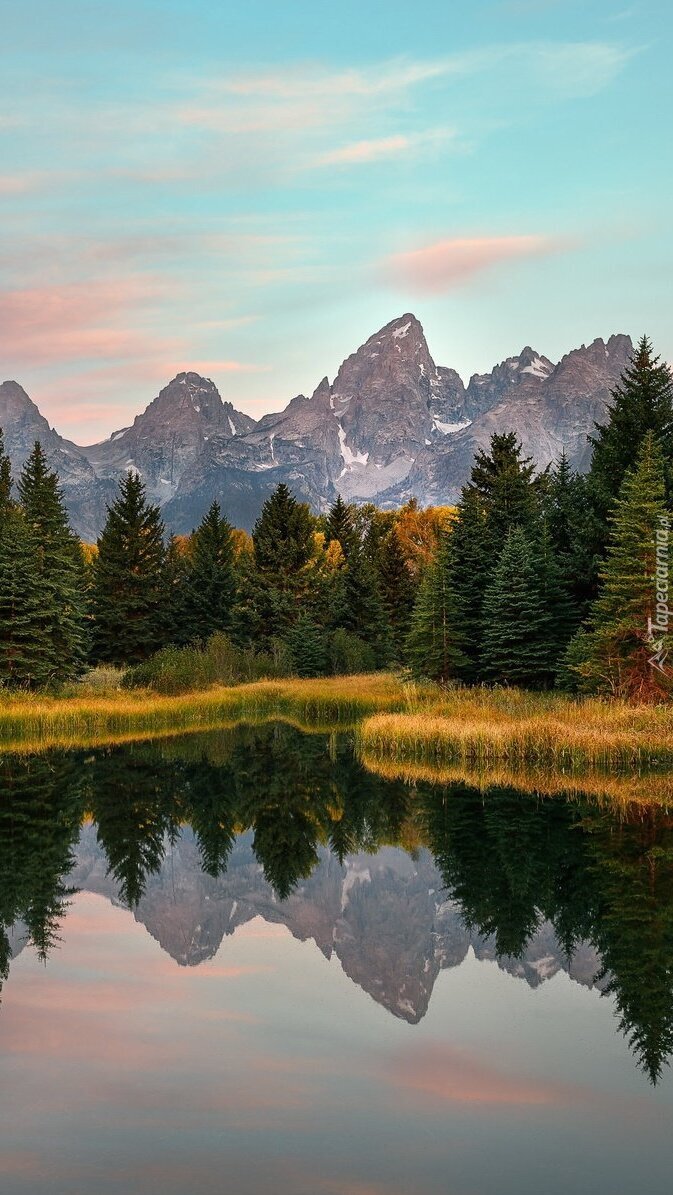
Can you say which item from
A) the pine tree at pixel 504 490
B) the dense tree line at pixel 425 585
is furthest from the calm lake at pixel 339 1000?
the pine tree at pixel 504 490

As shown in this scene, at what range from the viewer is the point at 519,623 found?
150 ft

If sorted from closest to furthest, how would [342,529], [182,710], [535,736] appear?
[535,736]
[182,710]
[342,529]

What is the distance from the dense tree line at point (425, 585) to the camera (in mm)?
38375

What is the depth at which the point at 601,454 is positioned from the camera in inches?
1922

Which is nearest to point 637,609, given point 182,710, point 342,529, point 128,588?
point 182,710

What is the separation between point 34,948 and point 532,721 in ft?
62.4

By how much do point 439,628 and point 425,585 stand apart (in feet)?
7.21

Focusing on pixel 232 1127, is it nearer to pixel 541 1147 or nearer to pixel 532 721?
pixel 541 1147

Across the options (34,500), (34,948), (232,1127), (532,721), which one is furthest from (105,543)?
(232,1127)

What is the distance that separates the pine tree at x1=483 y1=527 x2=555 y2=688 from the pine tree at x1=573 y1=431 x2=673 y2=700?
662 cm

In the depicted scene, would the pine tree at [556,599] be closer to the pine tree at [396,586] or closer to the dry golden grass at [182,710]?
the dry golden grass at [182,710]

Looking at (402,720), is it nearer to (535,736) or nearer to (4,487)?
(535,736)

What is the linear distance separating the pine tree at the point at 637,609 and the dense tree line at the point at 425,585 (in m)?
0.07

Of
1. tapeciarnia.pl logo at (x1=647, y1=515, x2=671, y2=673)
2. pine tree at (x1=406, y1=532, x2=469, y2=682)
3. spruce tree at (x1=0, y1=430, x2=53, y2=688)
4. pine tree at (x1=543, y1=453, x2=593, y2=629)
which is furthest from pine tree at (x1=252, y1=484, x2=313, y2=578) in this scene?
tapeciarnia.pl logo at (x1=647, y1=515, x2=671, y2=673)
